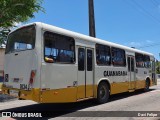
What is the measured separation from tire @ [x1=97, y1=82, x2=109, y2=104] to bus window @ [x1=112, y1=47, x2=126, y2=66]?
142 centimetres

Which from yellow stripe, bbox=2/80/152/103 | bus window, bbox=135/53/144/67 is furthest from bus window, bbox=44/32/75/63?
bus window, bbox=135/53/144/67

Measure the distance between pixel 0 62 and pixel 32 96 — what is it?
44.6m

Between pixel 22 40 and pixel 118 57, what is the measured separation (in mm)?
5725

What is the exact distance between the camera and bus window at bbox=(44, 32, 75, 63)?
956cm

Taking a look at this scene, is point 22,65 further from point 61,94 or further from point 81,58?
point 81,58

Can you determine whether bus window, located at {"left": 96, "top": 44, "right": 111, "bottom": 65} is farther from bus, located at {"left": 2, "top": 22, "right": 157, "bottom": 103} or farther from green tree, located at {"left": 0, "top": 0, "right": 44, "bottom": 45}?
green tree, located at {"left": 0, "top": 0, "right": 44, "bottom": 45}

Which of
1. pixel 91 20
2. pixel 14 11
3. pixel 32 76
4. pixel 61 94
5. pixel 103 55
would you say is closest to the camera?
pixel 32 76

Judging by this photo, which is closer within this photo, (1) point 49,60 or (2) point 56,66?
(1) point 49,60

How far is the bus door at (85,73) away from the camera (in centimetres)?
1096

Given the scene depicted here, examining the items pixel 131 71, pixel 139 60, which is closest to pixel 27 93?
pixel 131 71

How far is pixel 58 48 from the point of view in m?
9.98

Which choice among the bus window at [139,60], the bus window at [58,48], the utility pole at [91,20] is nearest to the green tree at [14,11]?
the utility pole at [91,20]

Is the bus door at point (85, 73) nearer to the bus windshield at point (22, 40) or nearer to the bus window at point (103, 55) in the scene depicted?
the bus window at point (103, 55)

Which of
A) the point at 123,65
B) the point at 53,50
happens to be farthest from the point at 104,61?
the point at 53,50
